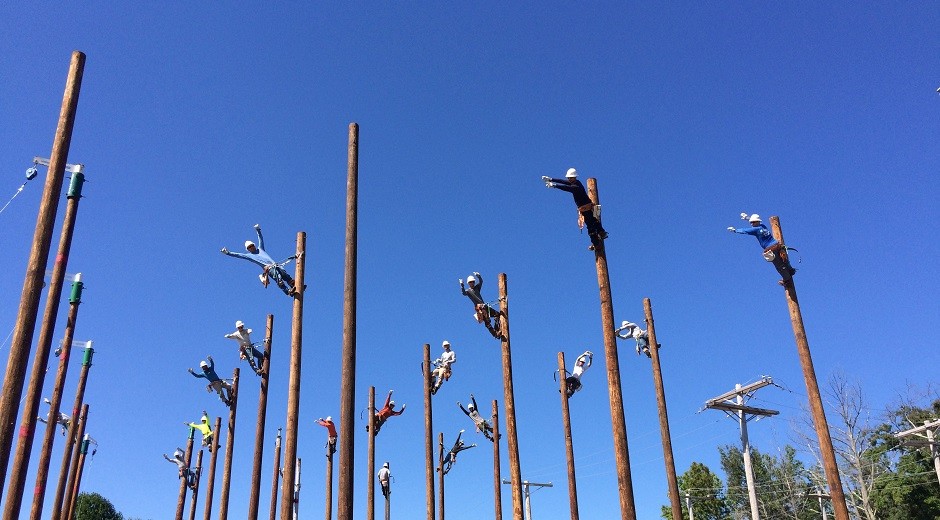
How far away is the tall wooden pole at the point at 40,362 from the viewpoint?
7.13 m

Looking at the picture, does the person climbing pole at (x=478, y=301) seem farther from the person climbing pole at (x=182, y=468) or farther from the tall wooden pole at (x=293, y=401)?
the person climbing pole at (x=182, y=468)

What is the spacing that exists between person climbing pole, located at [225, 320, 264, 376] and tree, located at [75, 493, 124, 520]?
4458 centimetres

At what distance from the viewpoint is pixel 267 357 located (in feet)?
45.8

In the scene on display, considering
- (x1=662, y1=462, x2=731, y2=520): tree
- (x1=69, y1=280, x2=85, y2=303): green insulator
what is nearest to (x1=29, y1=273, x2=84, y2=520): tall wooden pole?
(x1=69, y1=280, x2=85, y2=303): green insulator

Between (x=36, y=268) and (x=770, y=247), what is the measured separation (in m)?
10.8

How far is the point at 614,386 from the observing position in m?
8.39

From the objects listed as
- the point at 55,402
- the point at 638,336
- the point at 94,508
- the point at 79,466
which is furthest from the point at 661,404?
the point at 94,508

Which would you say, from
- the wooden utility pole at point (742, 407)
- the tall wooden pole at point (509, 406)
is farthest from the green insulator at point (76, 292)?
the wooden utility pole at point (742, 407)

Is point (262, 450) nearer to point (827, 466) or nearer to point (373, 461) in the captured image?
point (373, 461)

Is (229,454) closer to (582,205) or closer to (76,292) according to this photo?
(76,292)

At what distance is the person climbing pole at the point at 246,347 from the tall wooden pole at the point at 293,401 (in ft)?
7.35

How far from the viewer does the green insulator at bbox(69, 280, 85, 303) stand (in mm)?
13625

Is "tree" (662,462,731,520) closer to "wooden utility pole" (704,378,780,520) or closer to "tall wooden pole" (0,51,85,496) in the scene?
"wooden utility pole" (704,378,780,520)

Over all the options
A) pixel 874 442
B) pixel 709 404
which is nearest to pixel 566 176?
pixel 709 404
